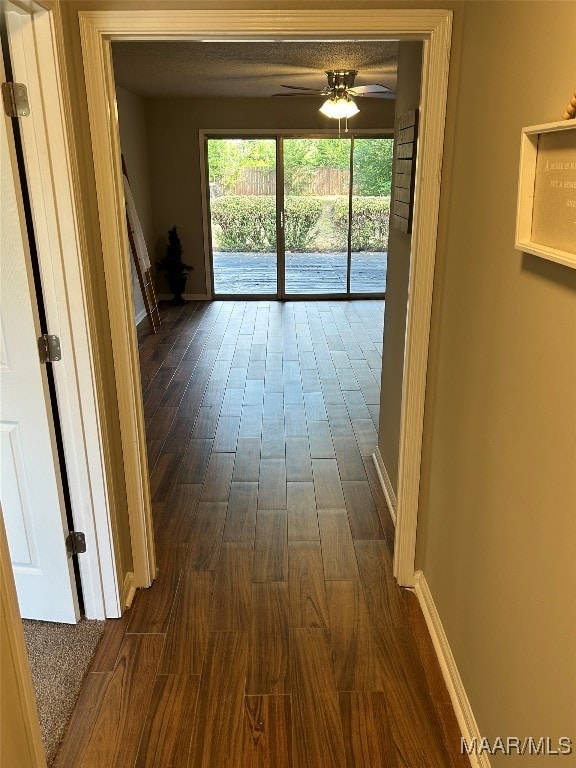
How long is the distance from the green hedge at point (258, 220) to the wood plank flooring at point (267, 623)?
4.15 metres

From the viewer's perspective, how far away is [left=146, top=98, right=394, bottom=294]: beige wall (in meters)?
7.48

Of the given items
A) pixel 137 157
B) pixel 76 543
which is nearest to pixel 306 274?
pixel 137 157

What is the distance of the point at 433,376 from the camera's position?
2217mm

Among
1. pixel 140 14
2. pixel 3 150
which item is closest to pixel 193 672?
pixel 3 150

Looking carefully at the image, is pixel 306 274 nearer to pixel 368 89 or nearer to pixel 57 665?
pixel 368 89

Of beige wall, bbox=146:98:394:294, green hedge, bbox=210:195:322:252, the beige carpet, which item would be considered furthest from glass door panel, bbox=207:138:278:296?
the beige carpet

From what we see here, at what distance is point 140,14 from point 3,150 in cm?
58

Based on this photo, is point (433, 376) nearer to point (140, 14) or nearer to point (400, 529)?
point (400, 529)

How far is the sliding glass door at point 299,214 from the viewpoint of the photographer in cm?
771

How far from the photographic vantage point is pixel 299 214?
7.96m

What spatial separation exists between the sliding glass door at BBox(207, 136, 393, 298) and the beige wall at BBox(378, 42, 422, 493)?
4.94 meters

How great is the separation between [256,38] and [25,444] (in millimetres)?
1525

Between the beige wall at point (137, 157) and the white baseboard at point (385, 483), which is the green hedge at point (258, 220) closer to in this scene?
the beige wall at point (137, 157)

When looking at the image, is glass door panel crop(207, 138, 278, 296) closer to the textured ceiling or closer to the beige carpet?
the textured ceiling
